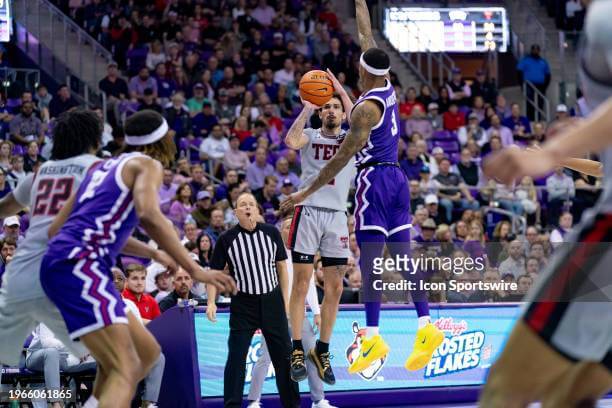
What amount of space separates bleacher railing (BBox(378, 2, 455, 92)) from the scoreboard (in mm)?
23

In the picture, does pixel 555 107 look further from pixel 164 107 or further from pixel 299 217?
pixel 299 217

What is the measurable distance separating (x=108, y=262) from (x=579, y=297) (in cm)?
310

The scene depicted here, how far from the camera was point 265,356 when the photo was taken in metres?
10.8

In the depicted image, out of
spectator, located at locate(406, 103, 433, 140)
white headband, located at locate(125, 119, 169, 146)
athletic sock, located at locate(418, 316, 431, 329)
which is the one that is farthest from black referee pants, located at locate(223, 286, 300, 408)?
spectator, located at locate(406, 103, 433, 140)

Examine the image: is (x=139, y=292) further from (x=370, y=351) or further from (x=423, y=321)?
(x=423, y=321)

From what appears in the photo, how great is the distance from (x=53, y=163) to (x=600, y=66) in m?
3.74

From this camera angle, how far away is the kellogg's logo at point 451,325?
12062 mm

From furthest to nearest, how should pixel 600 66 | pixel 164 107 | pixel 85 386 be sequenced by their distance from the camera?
pixel 164 107 < pixel 85 386 < pixel 600 66

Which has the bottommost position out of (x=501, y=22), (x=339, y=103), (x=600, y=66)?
(x=501, y=22)

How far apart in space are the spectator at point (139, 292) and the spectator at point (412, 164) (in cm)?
743

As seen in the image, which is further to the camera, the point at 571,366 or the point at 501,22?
the point at 501,22

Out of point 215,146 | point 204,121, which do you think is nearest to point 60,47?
point 204,121

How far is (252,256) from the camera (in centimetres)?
1069

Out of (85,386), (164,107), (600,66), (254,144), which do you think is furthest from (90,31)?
(600,66)
